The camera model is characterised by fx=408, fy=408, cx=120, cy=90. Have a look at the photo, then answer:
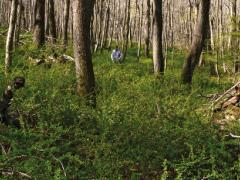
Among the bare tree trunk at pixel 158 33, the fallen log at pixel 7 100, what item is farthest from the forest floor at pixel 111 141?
the bare tree trunk at pixel 158 33

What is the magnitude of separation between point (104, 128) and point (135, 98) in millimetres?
2577

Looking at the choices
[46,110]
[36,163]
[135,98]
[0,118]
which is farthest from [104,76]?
[36,163]

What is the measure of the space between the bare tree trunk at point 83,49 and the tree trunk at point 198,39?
16.4 feet

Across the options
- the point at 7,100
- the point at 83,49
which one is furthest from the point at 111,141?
the point at 83,49

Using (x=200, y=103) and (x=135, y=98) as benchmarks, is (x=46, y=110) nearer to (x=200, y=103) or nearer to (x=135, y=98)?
(x=135, y=98)

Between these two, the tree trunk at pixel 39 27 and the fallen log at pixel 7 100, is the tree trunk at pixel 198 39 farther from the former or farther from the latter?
the fallen log at pixel 7 100

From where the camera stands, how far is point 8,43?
9.61 meters

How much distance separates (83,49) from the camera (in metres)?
8.60

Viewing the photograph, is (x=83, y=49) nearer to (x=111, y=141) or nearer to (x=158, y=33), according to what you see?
(x=111, y=141)

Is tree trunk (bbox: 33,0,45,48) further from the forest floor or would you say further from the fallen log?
the fallen log

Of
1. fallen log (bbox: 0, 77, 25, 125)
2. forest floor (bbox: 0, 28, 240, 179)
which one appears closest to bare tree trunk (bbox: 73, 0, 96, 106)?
forest floor (bbox: 0, 28, 240, 179)

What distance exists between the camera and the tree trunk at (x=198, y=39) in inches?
492

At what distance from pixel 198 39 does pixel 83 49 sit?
5.34m

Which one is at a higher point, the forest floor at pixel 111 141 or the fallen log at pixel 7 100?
the fallen log at pixel 7 100
